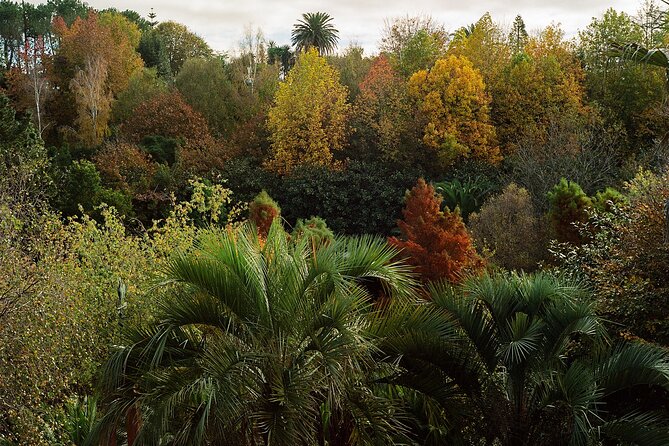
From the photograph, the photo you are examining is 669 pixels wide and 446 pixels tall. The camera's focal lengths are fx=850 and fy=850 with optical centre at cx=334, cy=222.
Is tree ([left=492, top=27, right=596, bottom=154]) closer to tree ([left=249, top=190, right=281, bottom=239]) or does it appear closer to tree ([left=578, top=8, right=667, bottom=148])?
tree ([left=578, top=8, right=667, bottom=148])

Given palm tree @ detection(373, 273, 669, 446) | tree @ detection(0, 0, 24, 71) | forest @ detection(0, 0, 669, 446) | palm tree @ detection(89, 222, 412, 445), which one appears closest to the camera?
palm tree @ detection(89, 222, 412, 445)

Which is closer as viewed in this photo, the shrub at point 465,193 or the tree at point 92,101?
the shrub at point 465,193

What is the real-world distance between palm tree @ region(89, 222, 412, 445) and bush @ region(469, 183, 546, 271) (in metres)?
12.3

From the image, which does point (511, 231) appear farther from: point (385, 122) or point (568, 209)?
point (385, 122)

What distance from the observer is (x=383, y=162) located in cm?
3325

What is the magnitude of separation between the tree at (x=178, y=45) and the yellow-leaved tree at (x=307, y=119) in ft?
88.6

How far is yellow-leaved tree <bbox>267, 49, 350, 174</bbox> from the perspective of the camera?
33.6m

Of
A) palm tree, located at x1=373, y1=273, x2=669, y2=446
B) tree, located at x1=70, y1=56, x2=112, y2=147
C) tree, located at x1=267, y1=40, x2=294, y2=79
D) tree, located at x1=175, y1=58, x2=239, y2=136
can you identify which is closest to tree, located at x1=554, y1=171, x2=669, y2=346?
palm tree, located at x1=373, y1=273, x2=669, y2=446

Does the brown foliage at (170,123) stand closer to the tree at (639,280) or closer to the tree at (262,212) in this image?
the tree at (262,212)

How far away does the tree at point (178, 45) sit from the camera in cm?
6009

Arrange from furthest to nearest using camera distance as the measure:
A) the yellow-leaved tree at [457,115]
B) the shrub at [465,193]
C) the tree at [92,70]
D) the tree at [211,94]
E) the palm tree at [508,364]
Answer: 1. the tree at [92,70]
2. the tree at [211,94]
3. the yellow-leaved tree at [457,115]
4. the shrub at [465,193]
5. the palm tree at [508,364]

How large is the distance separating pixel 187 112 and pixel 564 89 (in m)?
15.8

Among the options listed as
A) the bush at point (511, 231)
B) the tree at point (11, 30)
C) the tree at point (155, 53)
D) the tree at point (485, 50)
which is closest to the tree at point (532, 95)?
the tree at point (485, 50)

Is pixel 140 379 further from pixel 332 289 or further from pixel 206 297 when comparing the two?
pixel 332 289
